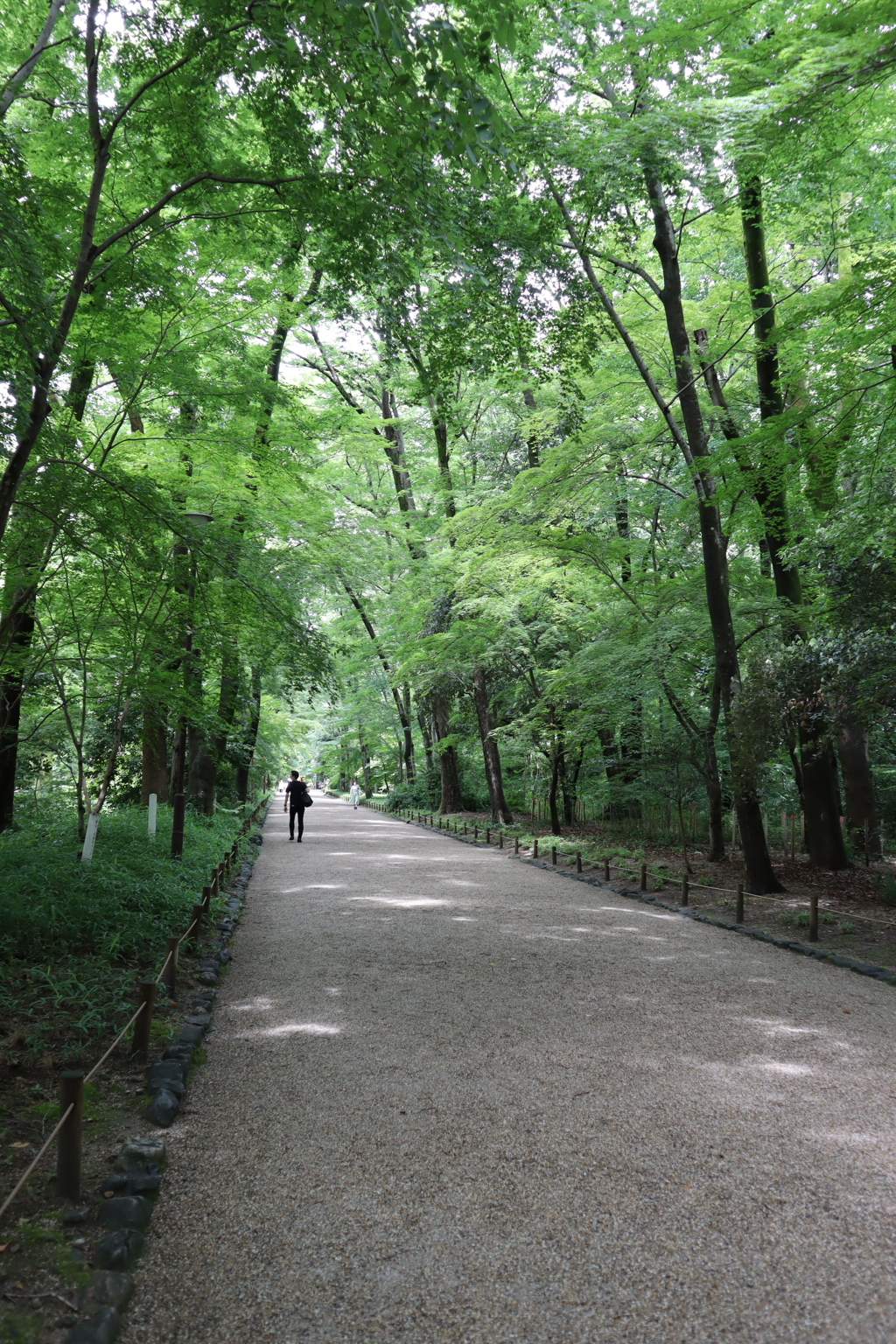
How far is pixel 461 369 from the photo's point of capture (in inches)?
416

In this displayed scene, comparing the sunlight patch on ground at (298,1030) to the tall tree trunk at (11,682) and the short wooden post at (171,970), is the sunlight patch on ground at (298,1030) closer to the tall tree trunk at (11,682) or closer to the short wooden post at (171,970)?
the short wooden post at (171,970)

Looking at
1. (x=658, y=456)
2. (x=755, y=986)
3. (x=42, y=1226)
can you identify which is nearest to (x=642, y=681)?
(x=658, y=456)

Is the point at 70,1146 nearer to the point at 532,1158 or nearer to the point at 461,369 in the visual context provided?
the point at 532,1158

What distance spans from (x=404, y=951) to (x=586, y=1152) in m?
3.84

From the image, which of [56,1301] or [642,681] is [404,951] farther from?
[642,681]

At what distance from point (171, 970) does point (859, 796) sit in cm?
1085

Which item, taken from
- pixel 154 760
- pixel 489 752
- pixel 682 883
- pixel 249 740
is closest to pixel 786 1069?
pixel 682 883

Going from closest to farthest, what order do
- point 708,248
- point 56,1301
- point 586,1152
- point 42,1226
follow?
1. point 56,1301
2. point 42,1226
3. point 586,1152
4. point 708,248

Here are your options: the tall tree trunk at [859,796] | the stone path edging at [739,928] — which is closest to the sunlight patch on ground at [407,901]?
the stone path edging at [739,928]

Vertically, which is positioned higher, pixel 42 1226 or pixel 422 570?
pixel 422 570

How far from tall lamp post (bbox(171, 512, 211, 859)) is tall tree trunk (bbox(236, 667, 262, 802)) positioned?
19.8ft

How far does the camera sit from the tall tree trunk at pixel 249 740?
17.1 meters

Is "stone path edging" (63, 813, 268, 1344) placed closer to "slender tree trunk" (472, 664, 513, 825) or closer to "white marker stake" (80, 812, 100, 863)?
"white marker stake" (80, 812, 100, 863)

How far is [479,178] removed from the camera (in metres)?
3.84
